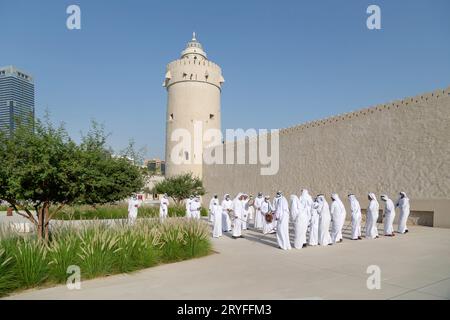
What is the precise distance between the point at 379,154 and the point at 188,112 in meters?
20.5

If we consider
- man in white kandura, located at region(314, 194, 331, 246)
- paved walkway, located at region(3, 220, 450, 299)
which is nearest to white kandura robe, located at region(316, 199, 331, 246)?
man in white kandura, located at region(314, 194, 331, 246)

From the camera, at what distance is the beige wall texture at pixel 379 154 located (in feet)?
45.8

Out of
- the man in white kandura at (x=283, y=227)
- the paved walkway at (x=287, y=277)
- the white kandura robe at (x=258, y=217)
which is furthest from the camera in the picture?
the white kandura robe at (x=258, y=217)

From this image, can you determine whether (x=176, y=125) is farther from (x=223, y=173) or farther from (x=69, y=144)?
(x=69, y=144)

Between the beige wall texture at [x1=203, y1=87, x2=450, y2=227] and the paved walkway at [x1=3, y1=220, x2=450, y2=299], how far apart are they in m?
5.88

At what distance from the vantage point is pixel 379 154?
16203 millimetres

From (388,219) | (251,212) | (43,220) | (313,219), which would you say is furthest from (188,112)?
(43,220)

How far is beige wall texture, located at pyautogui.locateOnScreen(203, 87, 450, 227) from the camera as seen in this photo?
13.9 meters

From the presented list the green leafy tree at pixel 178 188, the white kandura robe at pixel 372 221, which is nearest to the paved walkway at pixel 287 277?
the white kandura robe at pixel 372 221

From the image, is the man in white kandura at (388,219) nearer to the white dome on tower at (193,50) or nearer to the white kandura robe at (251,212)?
the white kandura robe at (251,212)

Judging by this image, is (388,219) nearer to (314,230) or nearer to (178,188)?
(314,230)

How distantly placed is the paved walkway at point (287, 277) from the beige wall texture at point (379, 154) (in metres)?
5.88

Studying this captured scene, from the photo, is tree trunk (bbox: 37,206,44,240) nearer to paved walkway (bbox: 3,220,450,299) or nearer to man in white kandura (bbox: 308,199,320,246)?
paved walkway (bbox: 3,220,450,299)
